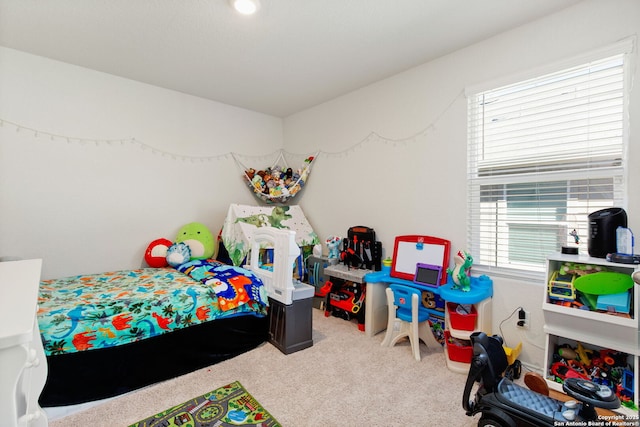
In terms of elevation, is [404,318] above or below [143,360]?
above

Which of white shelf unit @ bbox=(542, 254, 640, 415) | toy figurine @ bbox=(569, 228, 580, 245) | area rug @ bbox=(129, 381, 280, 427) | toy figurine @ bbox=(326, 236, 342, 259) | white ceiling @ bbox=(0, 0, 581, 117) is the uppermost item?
white ceiling @ bbox=(0, 0, 581, 117)

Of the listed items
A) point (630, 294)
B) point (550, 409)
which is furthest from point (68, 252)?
point (630, 294)

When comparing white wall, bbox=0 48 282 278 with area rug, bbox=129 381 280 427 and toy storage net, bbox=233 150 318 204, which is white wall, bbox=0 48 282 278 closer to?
toy storage net, bbox=233 150 318 204

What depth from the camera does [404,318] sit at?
7.88 ft

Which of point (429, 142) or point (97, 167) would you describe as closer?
point (429, 142)

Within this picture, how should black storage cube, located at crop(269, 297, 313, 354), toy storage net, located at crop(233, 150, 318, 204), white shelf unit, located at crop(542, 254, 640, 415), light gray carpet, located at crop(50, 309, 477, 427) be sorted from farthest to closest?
toy storage net, located at crop(233, 150, 318, 204)
black storage cube, located at crop(269, 297, 313, 354)
light gray carpet, located at crop(50, 309, 477, 427)
white shelf unit, located at crop(542, 254, 640, 415)

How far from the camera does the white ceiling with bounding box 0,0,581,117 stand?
198 centimetres

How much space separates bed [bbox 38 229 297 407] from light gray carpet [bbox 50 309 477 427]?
0.11 m

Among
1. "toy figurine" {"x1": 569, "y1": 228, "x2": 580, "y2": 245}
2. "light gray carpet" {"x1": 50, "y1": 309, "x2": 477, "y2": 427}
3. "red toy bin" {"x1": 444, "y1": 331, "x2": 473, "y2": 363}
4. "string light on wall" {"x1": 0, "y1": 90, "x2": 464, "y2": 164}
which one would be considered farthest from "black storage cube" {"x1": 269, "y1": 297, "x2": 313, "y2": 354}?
"toy figurine" {"x1": 569, "y1": 228, "x2": 580, "y2": 245}

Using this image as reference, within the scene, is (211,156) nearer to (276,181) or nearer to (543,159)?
(276,181)

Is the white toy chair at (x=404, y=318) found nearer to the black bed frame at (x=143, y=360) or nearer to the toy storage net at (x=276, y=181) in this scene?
the black bed frame at (x=143, y=360)

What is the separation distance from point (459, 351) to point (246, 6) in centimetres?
271

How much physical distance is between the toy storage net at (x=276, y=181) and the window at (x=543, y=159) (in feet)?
6.57

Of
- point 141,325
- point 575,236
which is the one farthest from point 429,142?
point 141,325
